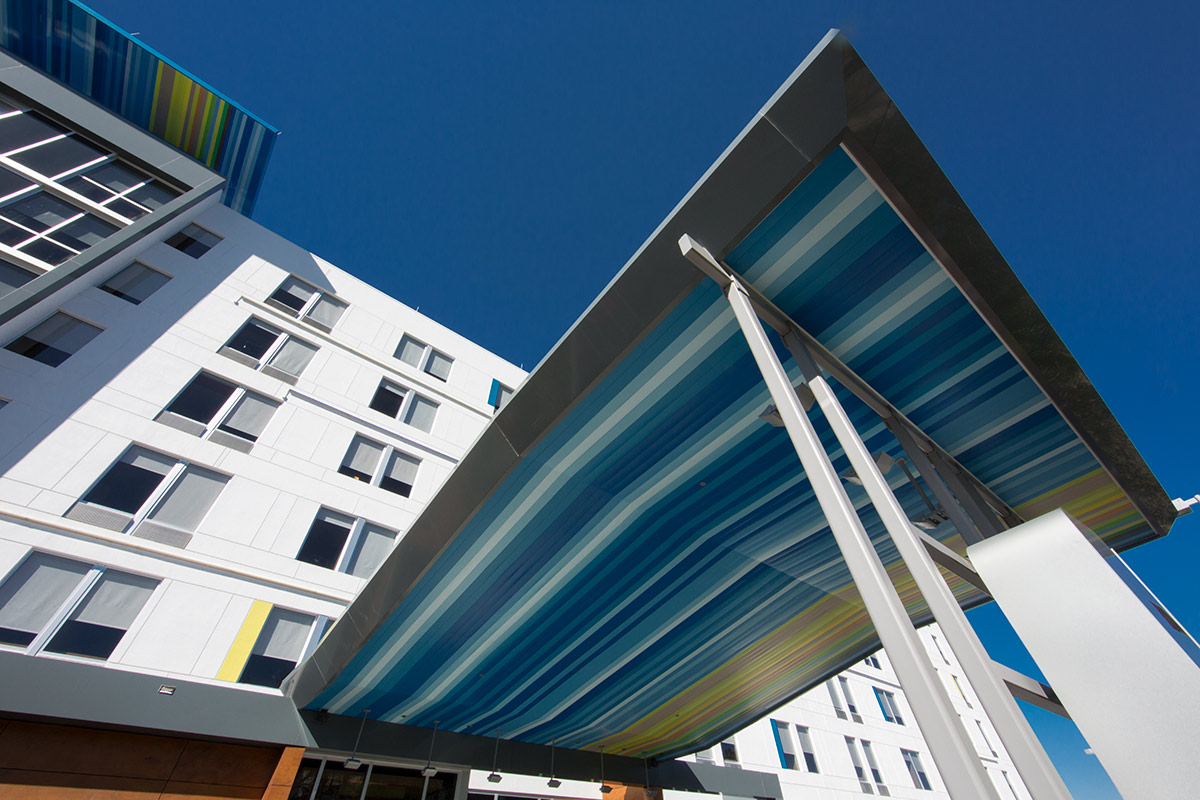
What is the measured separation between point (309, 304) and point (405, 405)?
13.1 ft

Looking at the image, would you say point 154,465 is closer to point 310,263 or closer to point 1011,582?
point 310,263

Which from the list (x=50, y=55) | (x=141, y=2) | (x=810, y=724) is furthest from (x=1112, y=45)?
(x=50, y=55)

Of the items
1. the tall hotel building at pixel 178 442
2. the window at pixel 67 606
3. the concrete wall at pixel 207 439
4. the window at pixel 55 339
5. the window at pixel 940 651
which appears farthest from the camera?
the window at pixel 940 651

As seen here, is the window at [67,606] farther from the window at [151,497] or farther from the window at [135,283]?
the window at [135,283]

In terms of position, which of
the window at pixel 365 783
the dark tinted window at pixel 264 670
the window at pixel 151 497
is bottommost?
the window at pixel 365 783

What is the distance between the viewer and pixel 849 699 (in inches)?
832

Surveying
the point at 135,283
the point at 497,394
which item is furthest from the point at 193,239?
the point at 497,394

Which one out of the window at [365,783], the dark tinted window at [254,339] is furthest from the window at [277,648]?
the dark tinted window at [254,339]

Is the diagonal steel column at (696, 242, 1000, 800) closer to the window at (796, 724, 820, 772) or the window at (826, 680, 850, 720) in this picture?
the window at (796, 724, 820, 772)

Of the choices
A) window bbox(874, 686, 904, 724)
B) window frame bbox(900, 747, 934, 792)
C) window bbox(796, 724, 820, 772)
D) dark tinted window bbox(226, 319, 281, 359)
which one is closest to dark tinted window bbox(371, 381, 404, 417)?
dark tinted window bbox(226, 319, 281, 359)

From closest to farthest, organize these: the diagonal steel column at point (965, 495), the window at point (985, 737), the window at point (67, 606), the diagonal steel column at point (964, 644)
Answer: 1. the diagonal steel column at point (964, 644)
2. the diagonal steel column at point (965, 495)
3. the window at point (67, 606)
4. the window at point (985, 737)

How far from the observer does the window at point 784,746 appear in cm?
1719

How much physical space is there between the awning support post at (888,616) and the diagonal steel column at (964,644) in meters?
0.05

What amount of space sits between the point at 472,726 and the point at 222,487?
664 centimetres
